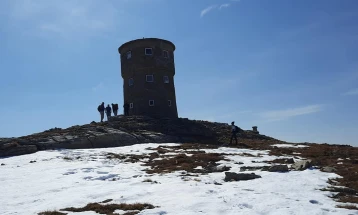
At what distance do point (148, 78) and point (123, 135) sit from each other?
475 inches

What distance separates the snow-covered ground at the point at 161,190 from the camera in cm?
1084

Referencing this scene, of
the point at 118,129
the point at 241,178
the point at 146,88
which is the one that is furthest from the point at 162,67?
the point at 241,178

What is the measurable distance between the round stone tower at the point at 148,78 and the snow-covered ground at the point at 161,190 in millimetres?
21074

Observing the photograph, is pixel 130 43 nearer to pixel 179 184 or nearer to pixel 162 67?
pixel 162 67

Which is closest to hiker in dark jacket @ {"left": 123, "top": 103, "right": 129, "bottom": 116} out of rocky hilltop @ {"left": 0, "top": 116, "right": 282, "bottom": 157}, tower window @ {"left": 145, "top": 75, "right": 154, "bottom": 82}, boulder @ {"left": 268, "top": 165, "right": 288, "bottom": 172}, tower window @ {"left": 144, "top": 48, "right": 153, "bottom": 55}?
rocky hilltop @ {"left": 0, "top": 116, "right": 282, "bottom": 157}

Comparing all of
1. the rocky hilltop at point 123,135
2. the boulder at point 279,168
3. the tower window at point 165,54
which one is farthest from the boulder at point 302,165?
the tower window at point 165,54

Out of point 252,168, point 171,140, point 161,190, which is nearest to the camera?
point 161,190

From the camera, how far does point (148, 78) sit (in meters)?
41.0

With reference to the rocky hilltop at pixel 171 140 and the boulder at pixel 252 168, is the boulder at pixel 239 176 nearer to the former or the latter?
the boulder at pixel 252 168

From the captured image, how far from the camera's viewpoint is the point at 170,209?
34.9 ft

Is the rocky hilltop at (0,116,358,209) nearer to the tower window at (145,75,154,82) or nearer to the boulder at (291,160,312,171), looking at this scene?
the boulder at (291,160,312,171)

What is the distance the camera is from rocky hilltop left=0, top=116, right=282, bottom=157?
2653 centimetres

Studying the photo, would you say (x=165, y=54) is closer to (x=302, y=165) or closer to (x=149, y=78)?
(x=149, y=78)

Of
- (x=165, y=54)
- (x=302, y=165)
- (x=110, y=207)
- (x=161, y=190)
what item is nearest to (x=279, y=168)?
(x=302, y=165)
